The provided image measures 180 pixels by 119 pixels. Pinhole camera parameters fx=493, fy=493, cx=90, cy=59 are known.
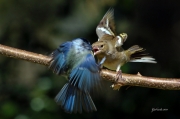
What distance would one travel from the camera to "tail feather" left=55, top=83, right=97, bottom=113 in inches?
92.4

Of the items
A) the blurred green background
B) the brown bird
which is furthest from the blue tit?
the blurred green background

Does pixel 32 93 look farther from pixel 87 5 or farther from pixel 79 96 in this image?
pixel 79 96

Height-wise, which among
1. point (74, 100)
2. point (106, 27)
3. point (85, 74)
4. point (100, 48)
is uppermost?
point (106, 27)

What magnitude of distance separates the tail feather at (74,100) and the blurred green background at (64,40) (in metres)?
1.49

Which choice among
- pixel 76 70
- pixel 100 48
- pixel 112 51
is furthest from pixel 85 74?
pixel 112 51

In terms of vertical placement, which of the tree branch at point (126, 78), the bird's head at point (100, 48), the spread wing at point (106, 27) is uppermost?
the spread wing at point (106, 27)

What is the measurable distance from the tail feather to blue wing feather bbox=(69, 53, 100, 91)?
9 centimetres

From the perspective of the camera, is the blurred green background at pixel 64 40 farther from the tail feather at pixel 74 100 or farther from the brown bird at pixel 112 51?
the tail feather at pixel 74 100

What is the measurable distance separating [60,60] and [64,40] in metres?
1.77

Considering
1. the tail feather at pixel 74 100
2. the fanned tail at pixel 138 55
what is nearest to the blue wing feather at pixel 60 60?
the tail feather at pixel 74 100

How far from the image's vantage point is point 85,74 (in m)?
2.24

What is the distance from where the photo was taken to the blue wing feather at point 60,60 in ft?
7.54

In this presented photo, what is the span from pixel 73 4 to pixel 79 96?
1.82m

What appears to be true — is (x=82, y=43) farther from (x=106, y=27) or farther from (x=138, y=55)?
(x=106, y=27)
